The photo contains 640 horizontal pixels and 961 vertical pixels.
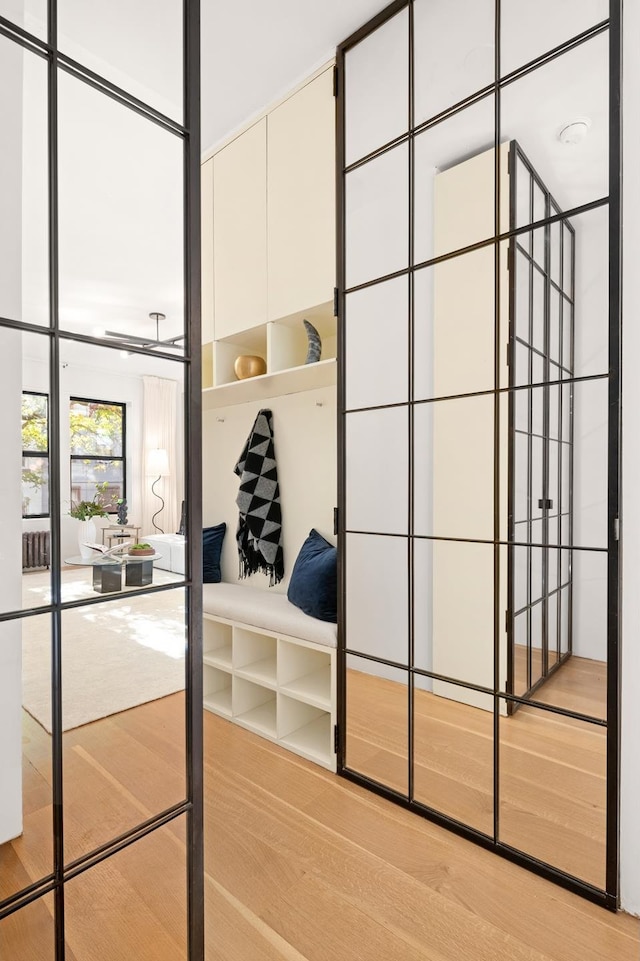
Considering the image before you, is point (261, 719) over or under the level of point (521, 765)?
under

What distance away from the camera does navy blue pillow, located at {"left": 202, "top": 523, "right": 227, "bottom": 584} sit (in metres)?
2.98

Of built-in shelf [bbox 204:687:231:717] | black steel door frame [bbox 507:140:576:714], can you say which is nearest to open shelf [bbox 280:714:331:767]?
built-in shelf [bbox 204:687:231:717]

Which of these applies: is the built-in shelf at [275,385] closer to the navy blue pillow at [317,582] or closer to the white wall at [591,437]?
the navy blue pillow at [317,582]

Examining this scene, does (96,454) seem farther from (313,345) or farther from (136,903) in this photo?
(313,345)

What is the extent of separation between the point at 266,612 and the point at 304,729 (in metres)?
0.55

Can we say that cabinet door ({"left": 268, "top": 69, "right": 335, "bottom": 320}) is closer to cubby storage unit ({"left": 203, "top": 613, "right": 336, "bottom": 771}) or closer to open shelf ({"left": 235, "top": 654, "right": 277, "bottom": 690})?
cubby storage unit ({"left": 203, "top": 613, "right": 336, "bottom": 771})

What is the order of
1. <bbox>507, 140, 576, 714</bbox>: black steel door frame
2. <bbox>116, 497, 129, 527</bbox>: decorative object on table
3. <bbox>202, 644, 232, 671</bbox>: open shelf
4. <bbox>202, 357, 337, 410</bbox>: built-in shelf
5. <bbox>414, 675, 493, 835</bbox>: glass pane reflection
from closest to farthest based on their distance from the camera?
<bbox>116, 497, 129, 527</bbox>: decorative object on table < <bbox>507, 140, 576, 714</bbox>: black steel door frame < <bbox>414, 675, 493, 835</bbox>: glass pane reflection < <bbox>202, 357, 337, 410</bbox>: built-in shelf < <bbox>202, 644, 232, 671</bbox>: open shelf

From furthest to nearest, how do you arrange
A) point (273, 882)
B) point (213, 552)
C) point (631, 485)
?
point (213, 552) → point (273, 882) → point (631, 485)

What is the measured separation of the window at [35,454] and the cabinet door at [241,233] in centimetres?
170

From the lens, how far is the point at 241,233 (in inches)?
102

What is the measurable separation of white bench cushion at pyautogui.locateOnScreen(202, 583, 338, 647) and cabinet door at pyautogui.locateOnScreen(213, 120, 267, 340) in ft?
4.32

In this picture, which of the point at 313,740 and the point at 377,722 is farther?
the point at 313,740

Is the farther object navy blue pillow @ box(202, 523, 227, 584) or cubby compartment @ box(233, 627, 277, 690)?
navy blue pillow @ box(202, 523, 227, 584)

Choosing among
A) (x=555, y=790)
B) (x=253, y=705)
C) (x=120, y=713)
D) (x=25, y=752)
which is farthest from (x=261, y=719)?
(x=25, y=752)
